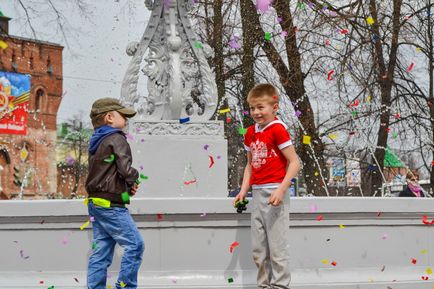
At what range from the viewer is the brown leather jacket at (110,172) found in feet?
14.8

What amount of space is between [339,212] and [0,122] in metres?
54.8

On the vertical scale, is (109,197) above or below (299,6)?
below

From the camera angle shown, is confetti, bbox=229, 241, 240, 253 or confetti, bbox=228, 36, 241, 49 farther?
confetti, bbox=228, 36, 241, 49

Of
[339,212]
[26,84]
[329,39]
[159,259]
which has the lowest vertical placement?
[159,259]

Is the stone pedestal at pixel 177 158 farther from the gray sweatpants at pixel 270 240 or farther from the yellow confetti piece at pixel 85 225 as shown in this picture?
the gray sweatpants at pixel 270 240

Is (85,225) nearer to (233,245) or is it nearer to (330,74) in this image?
(233,245)

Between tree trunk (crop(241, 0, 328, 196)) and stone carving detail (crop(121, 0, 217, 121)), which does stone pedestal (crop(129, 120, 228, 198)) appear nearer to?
stone carving detail (crop(121, 0, 217, 121))

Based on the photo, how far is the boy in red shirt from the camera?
183 inches

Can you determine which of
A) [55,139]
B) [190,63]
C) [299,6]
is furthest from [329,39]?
[55,139]

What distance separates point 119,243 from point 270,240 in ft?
3.40

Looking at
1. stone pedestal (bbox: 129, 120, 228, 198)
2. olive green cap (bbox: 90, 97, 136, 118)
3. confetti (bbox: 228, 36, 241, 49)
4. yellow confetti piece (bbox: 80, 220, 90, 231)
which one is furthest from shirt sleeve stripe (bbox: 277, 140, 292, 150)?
confetti (bbox: 228, 36, 241, 49)

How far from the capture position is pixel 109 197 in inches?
178

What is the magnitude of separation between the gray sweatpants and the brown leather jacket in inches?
35.5

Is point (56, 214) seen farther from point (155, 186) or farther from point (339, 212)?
point (339, 212)
